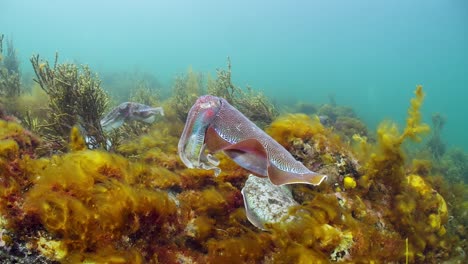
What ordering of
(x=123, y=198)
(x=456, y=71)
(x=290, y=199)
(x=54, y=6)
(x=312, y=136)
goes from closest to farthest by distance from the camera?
(x=123, y=198) → (x=290, y=199) → (x=312, y=136) → (x=456, y=71) → (x=54, y=6)

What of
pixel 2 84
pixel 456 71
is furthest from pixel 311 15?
Answer: pixel 2 84

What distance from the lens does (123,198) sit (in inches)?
86.0

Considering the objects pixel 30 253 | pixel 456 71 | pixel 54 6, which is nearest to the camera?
pixel 30 253

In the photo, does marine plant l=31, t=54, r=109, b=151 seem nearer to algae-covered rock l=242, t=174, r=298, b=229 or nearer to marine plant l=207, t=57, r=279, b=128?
algae-covered rock l=242, t=174, r=298, b=229

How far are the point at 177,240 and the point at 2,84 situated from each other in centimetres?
902

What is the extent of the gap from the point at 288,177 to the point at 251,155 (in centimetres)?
31

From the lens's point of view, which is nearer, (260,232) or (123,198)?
(123,198)

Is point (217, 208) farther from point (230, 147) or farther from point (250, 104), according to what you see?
point (250, 104)

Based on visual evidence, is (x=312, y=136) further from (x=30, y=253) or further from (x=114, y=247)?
(x=30, y=253)

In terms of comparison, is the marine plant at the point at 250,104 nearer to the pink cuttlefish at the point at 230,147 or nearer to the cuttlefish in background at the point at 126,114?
the cuttlefish in background at the point at 126,114

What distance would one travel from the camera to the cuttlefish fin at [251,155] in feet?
6.91

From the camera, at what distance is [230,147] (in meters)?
2.14

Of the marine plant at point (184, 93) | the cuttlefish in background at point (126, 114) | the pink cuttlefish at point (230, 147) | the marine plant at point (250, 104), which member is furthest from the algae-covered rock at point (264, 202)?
the marine plant at point (184, 93)

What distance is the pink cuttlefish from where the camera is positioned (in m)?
2.12
